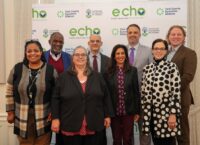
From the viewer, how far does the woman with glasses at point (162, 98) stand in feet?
9.62

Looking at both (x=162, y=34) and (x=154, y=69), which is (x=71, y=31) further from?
(x=154, y=69)

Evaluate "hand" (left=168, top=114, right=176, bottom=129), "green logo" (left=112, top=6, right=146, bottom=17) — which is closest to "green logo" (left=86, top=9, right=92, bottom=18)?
"green logo" (left=112, top=6, right=146, bottom=17)

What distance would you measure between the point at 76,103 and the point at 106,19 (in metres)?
1.80

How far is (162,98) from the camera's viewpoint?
295 centimetres

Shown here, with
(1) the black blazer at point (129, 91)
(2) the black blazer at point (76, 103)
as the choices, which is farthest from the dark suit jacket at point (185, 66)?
(2) the black blazer at point (76, 103)

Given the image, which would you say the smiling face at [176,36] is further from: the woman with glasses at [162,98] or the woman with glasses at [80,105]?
the woman with glasses at [80,105]

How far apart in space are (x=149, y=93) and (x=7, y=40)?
2673 mm

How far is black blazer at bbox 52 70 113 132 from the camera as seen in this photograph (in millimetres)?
2801

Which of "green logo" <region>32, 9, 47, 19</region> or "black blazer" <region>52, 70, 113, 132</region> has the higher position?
"green logo" <region>32, 9, 47, 19</region>

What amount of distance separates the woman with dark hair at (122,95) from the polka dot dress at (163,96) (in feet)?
0.74

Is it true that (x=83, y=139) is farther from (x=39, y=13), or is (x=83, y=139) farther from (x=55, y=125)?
(x=39, y=13)

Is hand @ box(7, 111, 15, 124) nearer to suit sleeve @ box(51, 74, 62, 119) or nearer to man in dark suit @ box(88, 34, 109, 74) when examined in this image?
suit sleeve @ box(51, 74, 62, 119)

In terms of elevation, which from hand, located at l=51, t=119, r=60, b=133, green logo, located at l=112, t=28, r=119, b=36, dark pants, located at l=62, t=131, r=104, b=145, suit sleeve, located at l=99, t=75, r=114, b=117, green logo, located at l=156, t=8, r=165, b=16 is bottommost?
dark pants, located at l=62, t=131, r=104, b=145

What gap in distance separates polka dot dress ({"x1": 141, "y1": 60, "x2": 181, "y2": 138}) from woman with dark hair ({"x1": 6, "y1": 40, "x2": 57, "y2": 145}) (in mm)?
1034
